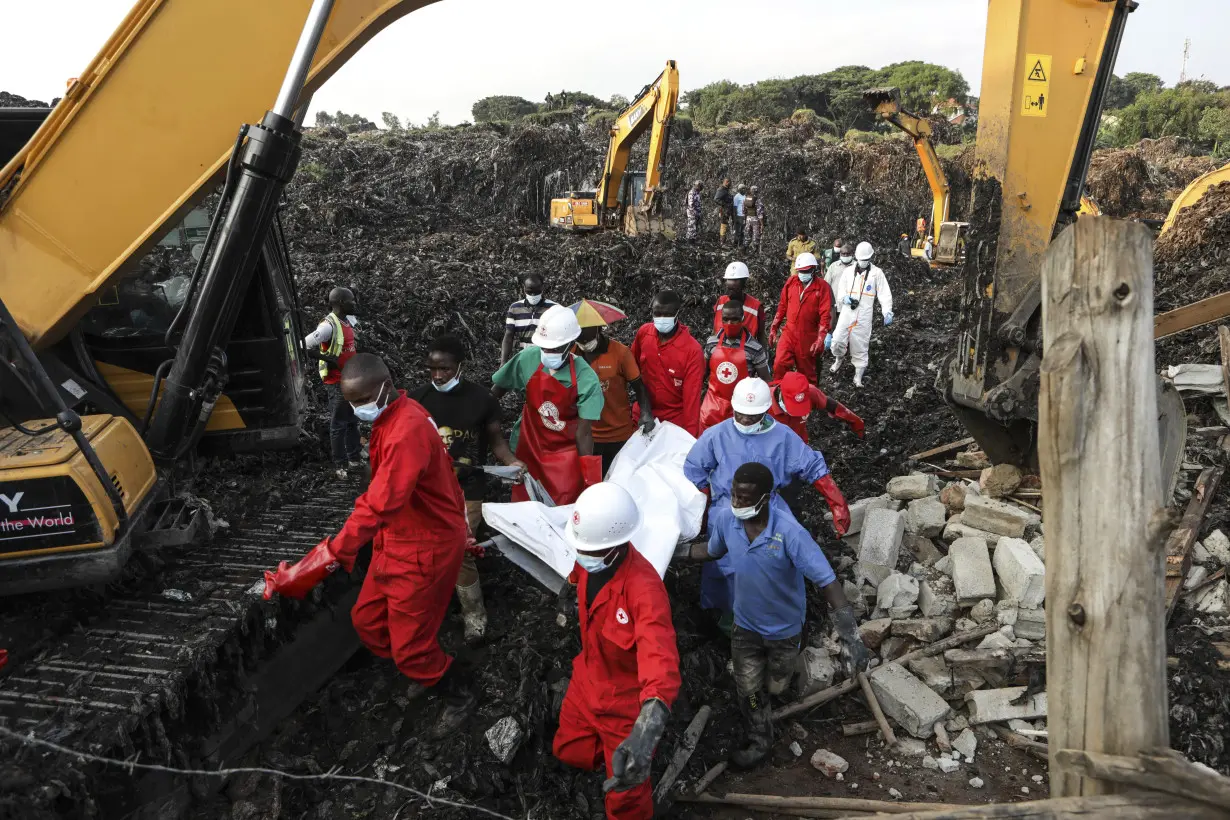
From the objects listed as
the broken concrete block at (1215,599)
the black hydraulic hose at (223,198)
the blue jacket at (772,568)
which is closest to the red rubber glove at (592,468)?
the blue jacket at (772,568)

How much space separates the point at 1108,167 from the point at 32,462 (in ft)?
78.9

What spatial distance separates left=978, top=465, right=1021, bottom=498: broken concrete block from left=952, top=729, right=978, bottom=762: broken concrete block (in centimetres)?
212

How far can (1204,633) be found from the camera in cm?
434

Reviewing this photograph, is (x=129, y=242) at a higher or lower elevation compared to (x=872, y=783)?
higher

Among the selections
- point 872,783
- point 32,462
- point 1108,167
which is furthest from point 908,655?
point 1108,167

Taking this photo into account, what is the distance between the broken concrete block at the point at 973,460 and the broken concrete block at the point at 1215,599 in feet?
6.00

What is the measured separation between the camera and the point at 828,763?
3.89 metres

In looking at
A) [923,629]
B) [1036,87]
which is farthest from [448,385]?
[1036,87]

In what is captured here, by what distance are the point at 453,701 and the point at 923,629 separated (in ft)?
9.03

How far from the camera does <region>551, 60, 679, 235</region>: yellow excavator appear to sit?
45.6 feet

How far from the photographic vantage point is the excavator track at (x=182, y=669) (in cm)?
300

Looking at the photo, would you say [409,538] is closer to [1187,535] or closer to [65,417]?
[65,417]

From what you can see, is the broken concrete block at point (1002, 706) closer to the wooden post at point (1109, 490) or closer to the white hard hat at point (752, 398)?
the white hard hat at point (752, 398)

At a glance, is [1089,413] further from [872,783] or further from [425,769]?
[425,769]
